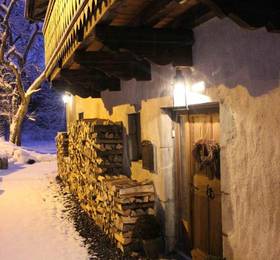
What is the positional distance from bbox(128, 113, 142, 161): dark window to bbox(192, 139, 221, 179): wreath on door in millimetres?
2922

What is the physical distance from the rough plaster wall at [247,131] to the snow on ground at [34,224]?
303 cm

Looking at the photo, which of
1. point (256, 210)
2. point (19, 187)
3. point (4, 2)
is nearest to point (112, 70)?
point (256, 210)

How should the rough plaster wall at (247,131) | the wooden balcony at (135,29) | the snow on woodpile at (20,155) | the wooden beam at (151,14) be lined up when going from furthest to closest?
the snow on woodpile at (20,155), the wooden beam at (151,14), the wooden balcony at (135,29), the rough plaster wall at (247,131)

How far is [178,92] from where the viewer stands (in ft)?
19.2

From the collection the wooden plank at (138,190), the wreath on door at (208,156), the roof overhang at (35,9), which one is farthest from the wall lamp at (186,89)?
the roof overhang at (35,9)

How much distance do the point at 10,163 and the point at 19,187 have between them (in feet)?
23.3

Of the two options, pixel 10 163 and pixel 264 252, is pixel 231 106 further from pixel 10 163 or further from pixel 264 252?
pixel 10 163

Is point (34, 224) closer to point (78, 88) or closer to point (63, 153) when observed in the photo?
point (78, 88)

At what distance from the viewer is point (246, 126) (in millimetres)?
4289

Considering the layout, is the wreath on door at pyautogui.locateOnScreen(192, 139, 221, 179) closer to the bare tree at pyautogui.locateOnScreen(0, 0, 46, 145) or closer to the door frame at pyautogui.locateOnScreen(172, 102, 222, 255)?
the door frame at pyautogui.locateOnScreen(172, 102, 222, 255)

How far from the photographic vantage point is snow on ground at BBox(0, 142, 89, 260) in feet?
22.6

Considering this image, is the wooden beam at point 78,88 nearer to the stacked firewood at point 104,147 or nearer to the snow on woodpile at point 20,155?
the stacked firewood at point 104,147

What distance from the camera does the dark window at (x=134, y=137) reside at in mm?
8438

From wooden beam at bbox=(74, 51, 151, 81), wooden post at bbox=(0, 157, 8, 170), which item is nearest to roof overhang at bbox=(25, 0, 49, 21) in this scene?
wooden beam at bbox=(74, 51, 151, 81)
